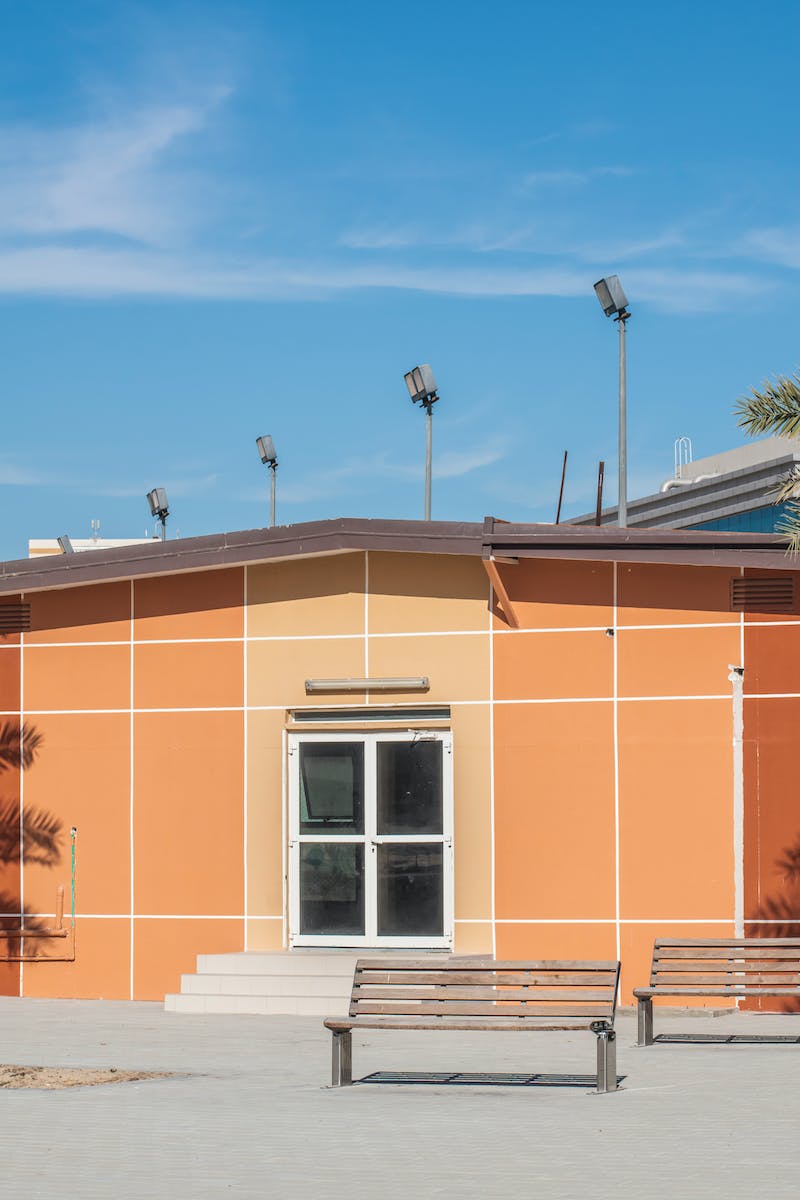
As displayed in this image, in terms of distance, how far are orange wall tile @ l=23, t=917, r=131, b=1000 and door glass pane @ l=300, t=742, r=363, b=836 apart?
7.31 feet

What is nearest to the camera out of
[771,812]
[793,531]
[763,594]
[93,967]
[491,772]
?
[793,531]

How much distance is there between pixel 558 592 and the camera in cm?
1598

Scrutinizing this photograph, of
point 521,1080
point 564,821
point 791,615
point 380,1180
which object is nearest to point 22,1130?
point 380,1180

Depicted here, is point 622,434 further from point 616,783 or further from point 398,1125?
point 398,1125

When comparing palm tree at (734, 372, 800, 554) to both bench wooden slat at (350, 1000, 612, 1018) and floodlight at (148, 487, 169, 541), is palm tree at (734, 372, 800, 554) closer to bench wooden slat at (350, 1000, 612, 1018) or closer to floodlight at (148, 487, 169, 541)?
bench wooden slat at (350, 1000, 612, 1018)

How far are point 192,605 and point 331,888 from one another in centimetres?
323

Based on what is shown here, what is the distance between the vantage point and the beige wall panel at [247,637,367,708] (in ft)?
54.5

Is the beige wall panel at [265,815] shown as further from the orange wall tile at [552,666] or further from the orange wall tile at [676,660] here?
the orange wall tile at [676,660]

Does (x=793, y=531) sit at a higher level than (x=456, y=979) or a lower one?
higher

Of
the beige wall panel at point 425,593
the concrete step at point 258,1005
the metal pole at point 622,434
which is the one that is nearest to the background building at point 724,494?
the metal pole at point 622,434

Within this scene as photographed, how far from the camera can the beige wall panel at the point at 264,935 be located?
650 inches

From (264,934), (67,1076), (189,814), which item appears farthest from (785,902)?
(67,1076)

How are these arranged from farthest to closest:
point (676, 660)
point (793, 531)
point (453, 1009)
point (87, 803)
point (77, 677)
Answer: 1. point (77, 677)
2. point (87, 803)
3. point (676, 660)
4. point (793, 531)
5. point (453, 1009)

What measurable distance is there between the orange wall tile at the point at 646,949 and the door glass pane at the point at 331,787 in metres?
2.93
